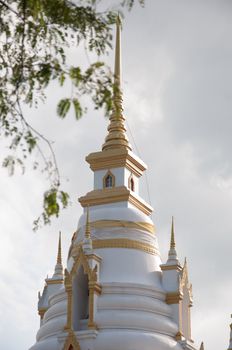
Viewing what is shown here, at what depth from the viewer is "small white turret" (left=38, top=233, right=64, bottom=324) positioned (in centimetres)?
4284

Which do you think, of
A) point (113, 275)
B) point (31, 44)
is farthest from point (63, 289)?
point (31, 44)

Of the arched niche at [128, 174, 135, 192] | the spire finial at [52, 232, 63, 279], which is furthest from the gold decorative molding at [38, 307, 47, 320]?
the arched niche at [128, 174, 135, 192]

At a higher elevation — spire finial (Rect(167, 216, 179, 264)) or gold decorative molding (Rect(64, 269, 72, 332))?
spire finial (Rect(167, 216, 179, 264))

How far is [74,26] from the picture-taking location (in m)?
15.0

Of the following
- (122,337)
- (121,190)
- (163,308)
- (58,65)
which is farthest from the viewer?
(121,190)

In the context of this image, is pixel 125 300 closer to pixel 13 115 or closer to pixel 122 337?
pixel 122 337

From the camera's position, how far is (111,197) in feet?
139

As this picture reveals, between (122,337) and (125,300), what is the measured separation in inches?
80.7

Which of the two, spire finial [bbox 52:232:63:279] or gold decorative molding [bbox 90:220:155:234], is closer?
gold decorative molding [bbox 90:220:155:234]

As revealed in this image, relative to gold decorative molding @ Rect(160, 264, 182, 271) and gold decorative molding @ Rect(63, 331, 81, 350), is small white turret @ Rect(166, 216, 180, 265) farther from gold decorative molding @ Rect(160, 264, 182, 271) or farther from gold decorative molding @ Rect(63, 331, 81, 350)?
gold decorative molding @ Rect(63, 331, 81, 350)

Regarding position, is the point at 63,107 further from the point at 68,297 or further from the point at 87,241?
the point at 87,241

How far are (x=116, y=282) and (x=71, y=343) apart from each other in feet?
10.7

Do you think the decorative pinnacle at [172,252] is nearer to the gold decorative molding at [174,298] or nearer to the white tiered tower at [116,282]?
the white tiered tower at [116,282]

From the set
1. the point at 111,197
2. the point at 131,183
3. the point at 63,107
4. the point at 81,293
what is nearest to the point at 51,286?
the point at 81,293
